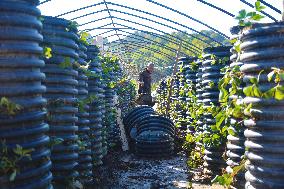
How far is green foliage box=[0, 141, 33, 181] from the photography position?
2.24 metres

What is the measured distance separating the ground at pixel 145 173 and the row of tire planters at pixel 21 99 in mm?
3107

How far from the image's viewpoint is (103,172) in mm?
6168

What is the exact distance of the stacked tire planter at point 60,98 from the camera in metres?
3.72

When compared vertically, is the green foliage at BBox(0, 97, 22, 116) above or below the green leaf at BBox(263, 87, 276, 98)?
below

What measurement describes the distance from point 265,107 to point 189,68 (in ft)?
19.3

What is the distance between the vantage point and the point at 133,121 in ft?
31.8

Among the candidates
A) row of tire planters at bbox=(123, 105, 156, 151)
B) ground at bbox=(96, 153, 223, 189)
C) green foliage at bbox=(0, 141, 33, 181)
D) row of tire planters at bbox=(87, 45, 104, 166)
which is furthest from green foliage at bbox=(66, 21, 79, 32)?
row of tire planters at bbox=(123, 105, 156, 151)

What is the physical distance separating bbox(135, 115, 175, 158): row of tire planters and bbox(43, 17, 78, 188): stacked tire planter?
439cm

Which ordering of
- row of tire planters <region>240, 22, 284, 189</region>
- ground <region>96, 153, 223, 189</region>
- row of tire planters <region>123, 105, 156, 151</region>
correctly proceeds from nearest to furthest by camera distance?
row of tire planters <region>240, 22, 284, 189</region> < ground <region>96, 153, 223, 189</region> < row of tire planters <region>123, 105, 156, 151</region>

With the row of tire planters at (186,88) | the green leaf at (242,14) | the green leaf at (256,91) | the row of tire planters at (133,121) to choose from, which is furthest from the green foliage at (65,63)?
the row of tire planters at (133,121)

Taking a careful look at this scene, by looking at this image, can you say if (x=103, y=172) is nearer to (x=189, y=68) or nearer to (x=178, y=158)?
(x=178, y=158)

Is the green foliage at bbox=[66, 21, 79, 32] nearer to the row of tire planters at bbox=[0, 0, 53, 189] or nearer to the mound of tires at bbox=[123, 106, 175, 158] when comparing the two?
the row of tire planters at bbox=[0, 0, 53, 189]

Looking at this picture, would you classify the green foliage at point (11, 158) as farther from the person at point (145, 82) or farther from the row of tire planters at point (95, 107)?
the person at point (145, 82)

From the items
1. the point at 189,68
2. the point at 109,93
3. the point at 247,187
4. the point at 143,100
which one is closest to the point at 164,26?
the point at 143,100
